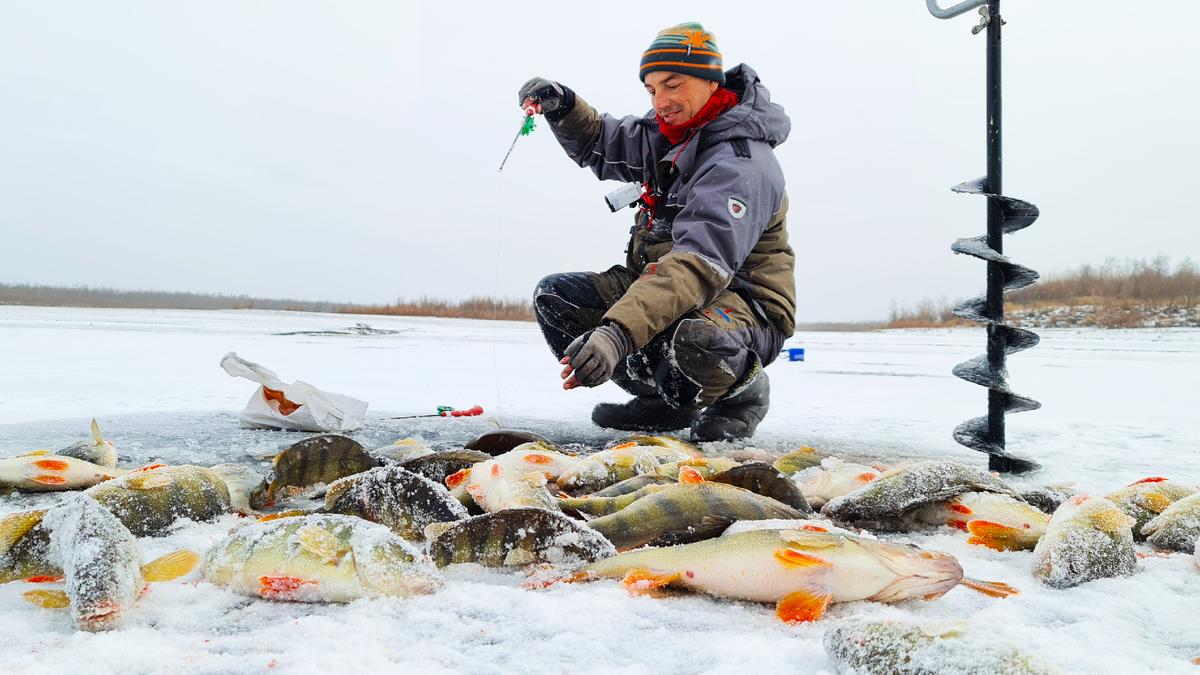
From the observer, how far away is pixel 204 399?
5.15 metres

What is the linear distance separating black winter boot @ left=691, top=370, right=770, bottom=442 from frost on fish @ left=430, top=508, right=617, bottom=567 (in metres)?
2.22

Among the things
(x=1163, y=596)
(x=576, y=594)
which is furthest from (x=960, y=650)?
(x=1163, y=596)

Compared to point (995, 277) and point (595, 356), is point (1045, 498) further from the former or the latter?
point (595, 356)

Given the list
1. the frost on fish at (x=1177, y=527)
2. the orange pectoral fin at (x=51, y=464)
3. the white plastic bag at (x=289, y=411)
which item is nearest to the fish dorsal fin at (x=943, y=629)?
the frost on fish at (x=1177, y=527)

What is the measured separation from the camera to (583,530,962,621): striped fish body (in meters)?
1.39

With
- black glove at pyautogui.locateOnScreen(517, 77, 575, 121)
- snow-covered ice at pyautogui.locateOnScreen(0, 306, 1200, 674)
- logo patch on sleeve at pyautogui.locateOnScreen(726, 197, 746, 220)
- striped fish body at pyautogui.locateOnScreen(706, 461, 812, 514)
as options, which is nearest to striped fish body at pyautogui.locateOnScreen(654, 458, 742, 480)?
striped fish body at pyautogui.locateOnScreen(706, 461, 812, 514)

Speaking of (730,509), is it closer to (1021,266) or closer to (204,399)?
(1021,266)

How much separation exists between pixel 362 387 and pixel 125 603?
531 cm

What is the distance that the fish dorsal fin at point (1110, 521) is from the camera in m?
1.72

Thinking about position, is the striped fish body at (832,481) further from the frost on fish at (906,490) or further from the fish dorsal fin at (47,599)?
the fish dorsal fin at (47,599)

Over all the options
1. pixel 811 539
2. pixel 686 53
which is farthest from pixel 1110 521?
pixel 686 53

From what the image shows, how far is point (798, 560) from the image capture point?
139 cm

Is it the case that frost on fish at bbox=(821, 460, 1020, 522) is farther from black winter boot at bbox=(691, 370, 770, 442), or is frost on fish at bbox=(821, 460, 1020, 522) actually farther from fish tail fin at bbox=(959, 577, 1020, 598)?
black winter boot at bbox=(691, 370, 770, 442)

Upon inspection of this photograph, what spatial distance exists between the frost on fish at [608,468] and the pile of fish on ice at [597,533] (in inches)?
0.6
